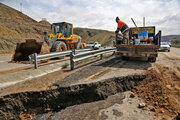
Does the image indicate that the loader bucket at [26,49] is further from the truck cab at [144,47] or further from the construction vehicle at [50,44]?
the truck cab at [144,47]

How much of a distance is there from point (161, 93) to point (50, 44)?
27.3 ft

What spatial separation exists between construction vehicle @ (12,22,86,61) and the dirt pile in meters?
6.26

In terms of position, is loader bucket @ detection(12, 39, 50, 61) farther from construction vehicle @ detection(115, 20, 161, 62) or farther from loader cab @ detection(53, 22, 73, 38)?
construction vehicle @ detection(115, 20, 161, 62)

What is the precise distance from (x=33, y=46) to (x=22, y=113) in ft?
19.4

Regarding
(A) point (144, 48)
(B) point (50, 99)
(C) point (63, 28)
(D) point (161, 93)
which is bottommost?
(B) point (50, 99)

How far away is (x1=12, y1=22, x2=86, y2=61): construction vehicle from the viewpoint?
26.9 ft

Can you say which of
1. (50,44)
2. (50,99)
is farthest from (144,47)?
(50,44)

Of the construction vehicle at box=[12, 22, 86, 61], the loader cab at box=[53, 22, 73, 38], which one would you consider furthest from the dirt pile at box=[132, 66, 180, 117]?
the loader cab at box=[53, 22, 73, 38]

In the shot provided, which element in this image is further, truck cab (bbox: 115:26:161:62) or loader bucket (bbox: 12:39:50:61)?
loader bucket (bbox: 12:39:50:61)

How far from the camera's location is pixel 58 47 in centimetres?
959

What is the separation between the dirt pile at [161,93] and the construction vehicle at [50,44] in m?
6.26

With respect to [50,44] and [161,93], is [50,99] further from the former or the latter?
[50,44]

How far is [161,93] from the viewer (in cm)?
331

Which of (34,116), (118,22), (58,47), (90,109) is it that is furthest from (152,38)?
(34,116)
